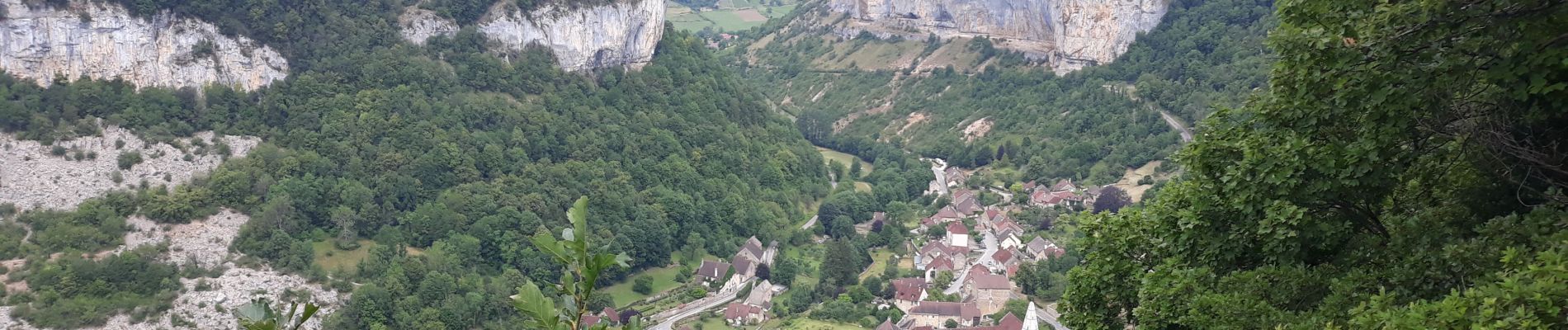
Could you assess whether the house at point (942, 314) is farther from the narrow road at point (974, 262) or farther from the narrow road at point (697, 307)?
the narrow road at point (697, 307)

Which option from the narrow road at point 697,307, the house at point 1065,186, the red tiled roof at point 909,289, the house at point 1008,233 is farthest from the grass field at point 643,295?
the house at point 1065,186

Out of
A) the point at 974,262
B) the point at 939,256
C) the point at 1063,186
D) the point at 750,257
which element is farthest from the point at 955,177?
the point at 750,257

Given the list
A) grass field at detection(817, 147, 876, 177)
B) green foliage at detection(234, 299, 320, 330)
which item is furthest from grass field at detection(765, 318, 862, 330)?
green foliage at detection(234, 299, 320, 330)

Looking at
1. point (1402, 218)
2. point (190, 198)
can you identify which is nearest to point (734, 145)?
point (190, 198)

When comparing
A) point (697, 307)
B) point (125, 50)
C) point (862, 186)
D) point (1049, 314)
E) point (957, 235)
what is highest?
point (125, 50)

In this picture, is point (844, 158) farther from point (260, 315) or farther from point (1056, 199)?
point (260, 315)

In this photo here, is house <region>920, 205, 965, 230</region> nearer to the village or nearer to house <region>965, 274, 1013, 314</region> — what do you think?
the village

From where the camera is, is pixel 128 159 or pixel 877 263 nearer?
pixel 128 159
